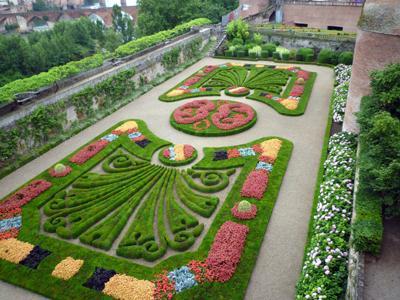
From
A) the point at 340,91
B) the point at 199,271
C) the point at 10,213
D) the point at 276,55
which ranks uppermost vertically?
the point at 276,55

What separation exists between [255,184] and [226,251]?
4.57 metres

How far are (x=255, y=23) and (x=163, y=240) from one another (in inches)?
1710

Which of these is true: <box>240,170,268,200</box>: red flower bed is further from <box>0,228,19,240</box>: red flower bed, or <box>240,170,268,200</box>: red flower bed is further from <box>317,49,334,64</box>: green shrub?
<box>317,49,334,64</box>: green shrub

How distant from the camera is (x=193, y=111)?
2561 centimetres

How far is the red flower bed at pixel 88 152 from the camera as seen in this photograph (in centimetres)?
1998

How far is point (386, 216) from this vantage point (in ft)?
38.5

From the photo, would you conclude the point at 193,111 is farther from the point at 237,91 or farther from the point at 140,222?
the point at 140,222

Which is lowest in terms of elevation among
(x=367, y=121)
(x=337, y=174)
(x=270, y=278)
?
(x=270, y=278)

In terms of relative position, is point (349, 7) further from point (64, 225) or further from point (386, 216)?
point (64, 225)

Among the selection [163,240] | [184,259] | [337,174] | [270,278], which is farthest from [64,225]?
[337,174]

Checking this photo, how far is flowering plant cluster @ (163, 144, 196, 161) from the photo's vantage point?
19566 millimetres

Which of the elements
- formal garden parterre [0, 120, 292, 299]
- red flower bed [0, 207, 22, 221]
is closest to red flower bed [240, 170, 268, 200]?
formal garden parterre [0, 120, 292, 299]

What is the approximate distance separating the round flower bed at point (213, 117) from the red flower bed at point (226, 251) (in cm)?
895

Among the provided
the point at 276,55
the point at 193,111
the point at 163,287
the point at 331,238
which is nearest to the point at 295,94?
the point at 193,111
